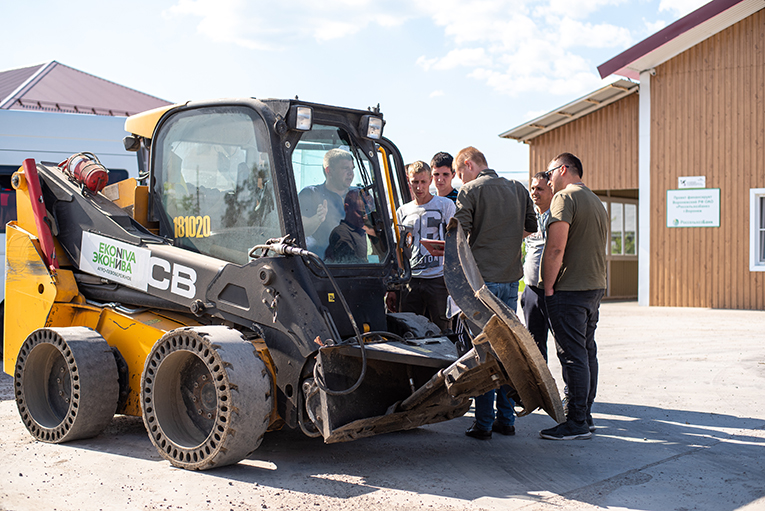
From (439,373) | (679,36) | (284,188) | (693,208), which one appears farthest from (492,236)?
(679,36)

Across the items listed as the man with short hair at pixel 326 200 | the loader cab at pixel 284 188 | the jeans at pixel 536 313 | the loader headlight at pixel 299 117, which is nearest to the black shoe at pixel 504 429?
the jeans at pixel 536 313

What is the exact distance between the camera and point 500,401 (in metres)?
5.55

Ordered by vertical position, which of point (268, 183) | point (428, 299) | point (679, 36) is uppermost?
point (679, 36)

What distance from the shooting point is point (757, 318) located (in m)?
13.3

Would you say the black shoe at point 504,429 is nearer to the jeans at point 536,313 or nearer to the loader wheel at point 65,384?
the jeans at point 536,313

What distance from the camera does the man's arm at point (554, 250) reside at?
5.39 metres

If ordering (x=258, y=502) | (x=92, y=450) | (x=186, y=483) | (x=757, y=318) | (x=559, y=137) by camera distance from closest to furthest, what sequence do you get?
(x=258, y=502), (x=186, y=483), (x=92, y=450), (x=757, y=318), (x=559, y=137)

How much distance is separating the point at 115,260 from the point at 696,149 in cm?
1343

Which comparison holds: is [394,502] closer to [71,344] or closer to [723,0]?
[71,344]

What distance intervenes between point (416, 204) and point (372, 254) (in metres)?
1.26

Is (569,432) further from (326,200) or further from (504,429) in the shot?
(326,200)

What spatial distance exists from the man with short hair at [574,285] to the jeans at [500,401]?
27 cm

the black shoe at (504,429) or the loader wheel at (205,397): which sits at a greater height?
the loader wheel at (205,397)

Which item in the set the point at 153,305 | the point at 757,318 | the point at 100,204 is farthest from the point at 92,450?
the point at 757,318
